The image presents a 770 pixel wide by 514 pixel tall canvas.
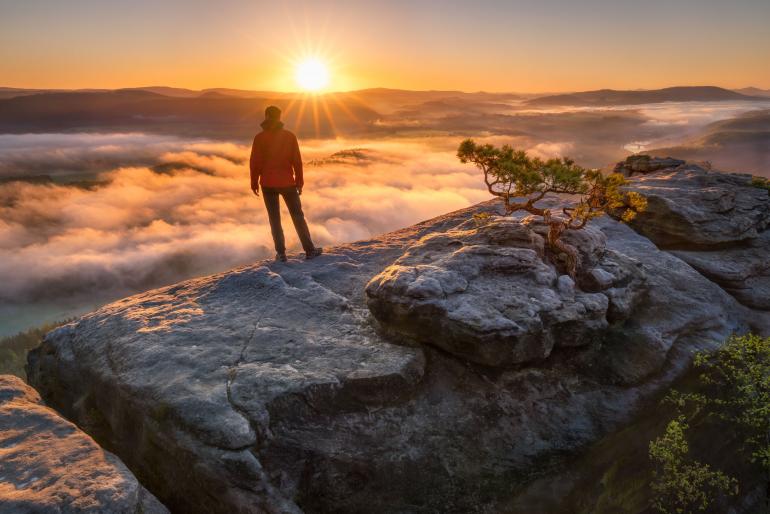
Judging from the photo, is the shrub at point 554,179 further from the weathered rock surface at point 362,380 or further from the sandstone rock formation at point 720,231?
the sandstone rock formation at point 720,231

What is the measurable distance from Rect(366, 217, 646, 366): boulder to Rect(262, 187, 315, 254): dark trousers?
4179mm

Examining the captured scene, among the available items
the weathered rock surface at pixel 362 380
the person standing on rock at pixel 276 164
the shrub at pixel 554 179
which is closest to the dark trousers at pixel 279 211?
the person standing on rock at pixel 276 164

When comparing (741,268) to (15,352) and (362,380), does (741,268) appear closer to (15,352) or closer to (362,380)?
(362,380)

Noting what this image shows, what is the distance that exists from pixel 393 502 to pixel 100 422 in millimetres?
7135

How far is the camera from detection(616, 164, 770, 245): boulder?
1758 centimetres

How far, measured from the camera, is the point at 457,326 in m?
10.1

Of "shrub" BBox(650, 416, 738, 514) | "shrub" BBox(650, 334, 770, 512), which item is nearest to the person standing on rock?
"shrub" BBox(650, 416, 738, 514)

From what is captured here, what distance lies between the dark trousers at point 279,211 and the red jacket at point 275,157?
0.99 ft

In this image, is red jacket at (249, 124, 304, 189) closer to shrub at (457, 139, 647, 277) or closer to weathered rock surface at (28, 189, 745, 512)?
weathered rock surface at (28, 189, 745, 512)

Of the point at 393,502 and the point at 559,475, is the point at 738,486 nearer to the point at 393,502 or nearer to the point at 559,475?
the point at 559,475

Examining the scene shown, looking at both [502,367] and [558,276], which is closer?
[502,367]

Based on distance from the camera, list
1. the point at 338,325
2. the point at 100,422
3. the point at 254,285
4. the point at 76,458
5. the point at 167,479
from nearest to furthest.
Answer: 1. the point at 76,458
2. the point at 167,479
3. the point at 100,422
4. the point at 338,325
5. the point at 254,285

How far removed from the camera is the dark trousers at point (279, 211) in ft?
47.4

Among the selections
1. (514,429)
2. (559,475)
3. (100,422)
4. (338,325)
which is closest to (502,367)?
(514,429)
